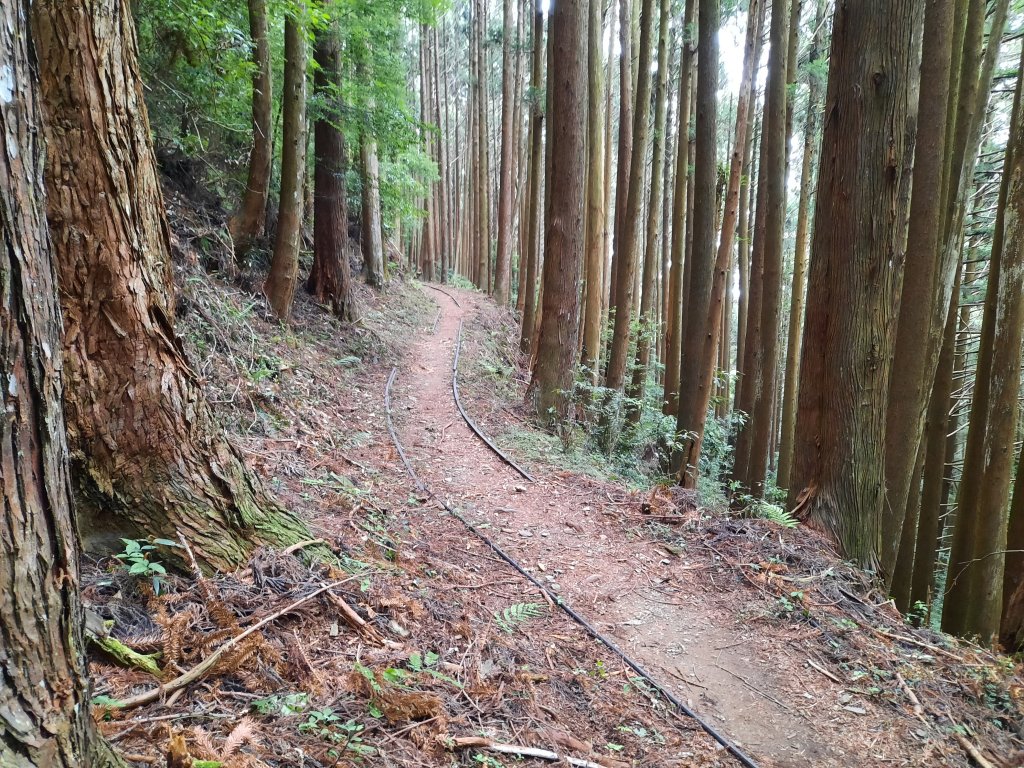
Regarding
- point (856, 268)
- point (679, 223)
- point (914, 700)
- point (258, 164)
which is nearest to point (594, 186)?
point (679, 223)

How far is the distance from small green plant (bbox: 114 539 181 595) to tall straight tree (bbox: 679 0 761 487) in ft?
25.3

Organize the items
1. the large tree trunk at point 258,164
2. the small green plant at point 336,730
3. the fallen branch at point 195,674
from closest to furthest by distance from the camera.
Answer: the fallen branch at point 195,674 → the small green plant at point 336,730 → the large tree trunk at point 258,164

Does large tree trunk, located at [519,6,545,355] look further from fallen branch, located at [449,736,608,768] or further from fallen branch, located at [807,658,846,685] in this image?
fallen branch, located at [449,736,608,768]

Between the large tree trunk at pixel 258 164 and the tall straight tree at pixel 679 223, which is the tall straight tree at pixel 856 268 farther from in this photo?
the large tree trunk at pixel 258 164

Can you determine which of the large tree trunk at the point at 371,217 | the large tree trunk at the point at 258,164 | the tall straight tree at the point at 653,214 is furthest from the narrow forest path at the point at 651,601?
the large tree trunk at the point at 371,217

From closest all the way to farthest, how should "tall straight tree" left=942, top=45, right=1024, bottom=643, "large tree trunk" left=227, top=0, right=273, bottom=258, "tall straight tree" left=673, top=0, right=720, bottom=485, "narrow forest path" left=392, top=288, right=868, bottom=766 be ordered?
"narrow forest path" left=392, top=288, right=868, bottom=766
"tall straight tree" left=942, top=45, right=1024, bottom=643
"tall straight tree" left=673, top=0, right=720, bottom=485
"large tree trunk" left=227, top=0, right=273, bottom=258

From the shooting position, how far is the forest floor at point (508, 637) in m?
2.45

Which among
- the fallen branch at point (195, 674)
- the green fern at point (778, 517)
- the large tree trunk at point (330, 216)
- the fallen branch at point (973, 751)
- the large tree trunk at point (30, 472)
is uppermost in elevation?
the large tree trunk at point (330, 216)

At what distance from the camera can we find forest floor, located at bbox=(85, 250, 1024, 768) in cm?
245

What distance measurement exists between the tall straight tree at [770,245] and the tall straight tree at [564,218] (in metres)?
2.81

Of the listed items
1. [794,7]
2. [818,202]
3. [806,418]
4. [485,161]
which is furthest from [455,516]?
[485,161]

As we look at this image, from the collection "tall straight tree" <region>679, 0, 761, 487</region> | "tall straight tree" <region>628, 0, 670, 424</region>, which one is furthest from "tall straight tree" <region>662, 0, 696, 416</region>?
"tall straight tree" <region>679, 0, 761, 487</region>

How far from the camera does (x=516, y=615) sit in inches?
161

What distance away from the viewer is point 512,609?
413cm
